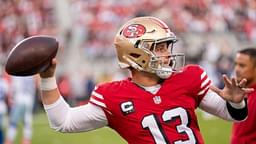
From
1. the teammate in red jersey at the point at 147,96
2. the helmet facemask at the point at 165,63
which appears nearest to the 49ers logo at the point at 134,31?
the teammate in red jersey at the point at 147,96

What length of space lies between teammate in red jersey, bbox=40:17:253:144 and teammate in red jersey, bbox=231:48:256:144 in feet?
3.49

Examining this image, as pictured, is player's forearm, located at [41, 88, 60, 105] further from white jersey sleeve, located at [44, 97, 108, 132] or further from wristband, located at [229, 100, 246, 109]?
wristband, located at [229, 100, 246, 109]

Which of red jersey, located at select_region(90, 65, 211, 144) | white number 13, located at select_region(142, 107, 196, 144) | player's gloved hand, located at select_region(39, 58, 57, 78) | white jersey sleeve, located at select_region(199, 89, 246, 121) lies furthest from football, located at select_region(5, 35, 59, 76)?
white jersey sleeve, located at select_region(199, 89, 246, 121)

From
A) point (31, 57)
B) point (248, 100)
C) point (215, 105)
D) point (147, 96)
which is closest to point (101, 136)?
point (248, 100)

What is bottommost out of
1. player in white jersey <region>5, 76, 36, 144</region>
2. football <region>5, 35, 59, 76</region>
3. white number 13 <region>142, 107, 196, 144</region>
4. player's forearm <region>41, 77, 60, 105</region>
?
player in white jersey <region>5, 76, 36, 144</region>

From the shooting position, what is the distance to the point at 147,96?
388 centimetres

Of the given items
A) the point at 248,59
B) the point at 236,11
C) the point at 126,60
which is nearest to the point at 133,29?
the point at 126,60

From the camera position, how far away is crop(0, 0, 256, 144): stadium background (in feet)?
54.0

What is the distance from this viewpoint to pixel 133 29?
393cm

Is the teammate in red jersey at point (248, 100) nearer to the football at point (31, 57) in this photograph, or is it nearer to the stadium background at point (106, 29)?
the football at point (31, 57)

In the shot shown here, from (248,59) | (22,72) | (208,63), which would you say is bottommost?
(208,63)

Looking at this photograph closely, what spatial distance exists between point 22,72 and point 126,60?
0.54 meters

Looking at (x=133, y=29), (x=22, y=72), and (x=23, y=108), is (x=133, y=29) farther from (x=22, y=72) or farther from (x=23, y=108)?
(x=23, y=108)

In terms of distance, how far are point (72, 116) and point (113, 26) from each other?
49.1 feet
